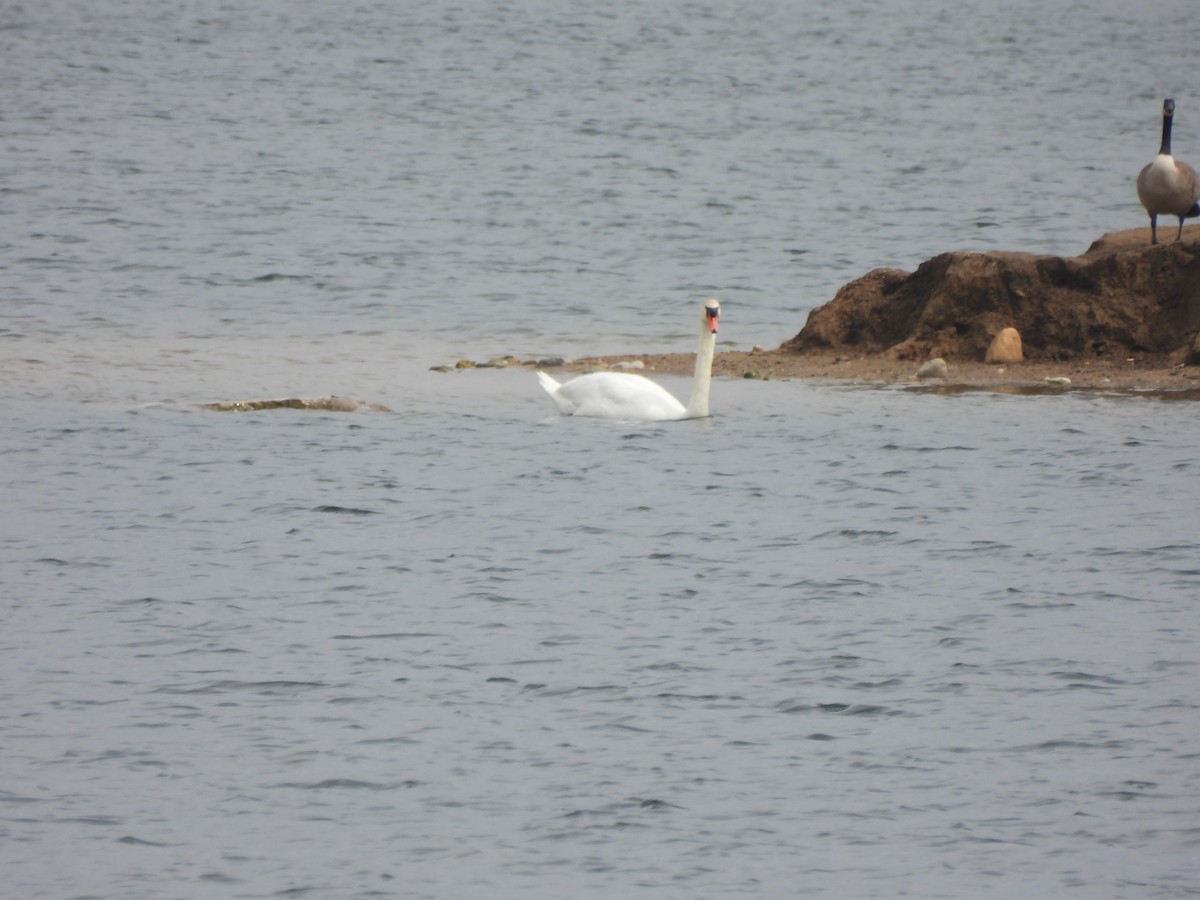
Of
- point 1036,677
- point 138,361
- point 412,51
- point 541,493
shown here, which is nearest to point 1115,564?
point 1036,677

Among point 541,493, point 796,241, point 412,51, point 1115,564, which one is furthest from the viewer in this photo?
point 412,51

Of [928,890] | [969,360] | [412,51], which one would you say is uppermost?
[412,51]

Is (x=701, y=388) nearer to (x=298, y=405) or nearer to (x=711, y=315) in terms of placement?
(x=711, y=315)

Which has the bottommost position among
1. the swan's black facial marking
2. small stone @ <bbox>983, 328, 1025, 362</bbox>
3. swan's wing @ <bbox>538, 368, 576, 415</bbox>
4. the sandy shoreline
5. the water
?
the water

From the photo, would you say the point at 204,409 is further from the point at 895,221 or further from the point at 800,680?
the point at 895,221

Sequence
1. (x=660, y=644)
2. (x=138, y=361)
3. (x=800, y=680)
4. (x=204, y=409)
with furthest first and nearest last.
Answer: (x=138, y=361)
(x=204, y=409)
(x=660, y=644)
(x=800, y=680)

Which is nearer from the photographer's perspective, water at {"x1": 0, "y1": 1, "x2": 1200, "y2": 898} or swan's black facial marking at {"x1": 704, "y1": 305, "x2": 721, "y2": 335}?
water at {"x1": 0, "y1": 1, "x2": 1200, "y2": 898}

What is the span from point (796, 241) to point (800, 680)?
20.8 metres

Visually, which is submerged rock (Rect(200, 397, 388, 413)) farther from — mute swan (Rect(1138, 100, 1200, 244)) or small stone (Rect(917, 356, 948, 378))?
mute swan (Rect(1138, 100, 1200, 244))

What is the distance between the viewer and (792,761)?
28.0 ft

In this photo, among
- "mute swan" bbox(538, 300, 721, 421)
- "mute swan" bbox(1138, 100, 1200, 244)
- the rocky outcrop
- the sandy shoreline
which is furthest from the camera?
the rocky outcrop

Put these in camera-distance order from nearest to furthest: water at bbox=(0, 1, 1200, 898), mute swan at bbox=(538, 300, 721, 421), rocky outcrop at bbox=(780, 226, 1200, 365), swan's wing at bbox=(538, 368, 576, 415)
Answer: water at bbox=(0, 1, 1200, 898), mute swan at bbox=(538, 300, 721, 421), swan's wing at bbox=(538, 368, 576, 415), rocky outcrop at bbox=(780, 226, 1200, 365)

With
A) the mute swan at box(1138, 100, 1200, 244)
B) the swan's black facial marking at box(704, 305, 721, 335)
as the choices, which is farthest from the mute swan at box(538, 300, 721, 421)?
the mute swan at box(1138, 100, 1200, 244)

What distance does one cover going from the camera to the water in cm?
773
